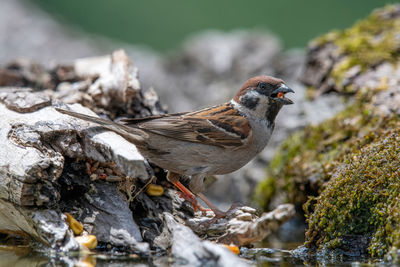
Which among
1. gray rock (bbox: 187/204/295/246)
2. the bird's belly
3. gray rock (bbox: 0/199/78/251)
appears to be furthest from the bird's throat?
gray rock (bbox: 0/199/78/251)

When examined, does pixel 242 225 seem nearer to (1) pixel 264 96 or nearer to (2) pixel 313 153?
(1) pixel 264 96

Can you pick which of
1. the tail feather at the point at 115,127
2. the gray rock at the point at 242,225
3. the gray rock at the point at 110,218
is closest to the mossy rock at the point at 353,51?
the gray rock at the point at 242,225

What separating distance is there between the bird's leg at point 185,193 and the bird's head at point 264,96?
3.24 feet

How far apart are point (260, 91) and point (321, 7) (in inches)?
395

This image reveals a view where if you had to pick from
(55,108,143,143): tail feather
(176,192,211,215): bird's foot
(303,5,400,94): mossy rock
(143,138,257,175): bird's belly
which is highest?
(303,5,400,94): mossy rock

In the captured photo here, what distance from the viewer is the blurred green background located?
13.6 m

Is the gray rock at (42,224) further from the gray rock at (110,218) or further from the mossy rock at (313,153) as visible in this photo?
the mossy rock at (313,153)

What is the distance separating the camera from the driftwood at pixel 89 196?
3777mm

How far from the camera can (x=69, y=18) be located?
17516mm

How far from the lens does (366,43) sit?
23.1 ft

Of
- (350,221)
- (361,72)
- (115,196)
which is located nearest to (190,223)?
(115,196)

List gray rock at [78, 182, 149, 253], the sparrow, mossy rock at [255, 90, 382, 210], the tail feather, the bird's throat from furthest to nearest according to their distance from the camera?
mossy rock at [255, 90, 382, 210], the bird's throat, the sparrow, the tail feather, gray rock at [78, 182, 149, 253]

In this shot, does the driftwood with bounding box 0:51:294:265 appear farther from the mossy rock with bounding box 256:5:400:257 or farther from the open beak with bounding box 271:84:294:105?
the open beak with bounding box 271:84:294:105

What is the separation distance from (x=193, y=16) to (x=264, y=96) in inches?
410
